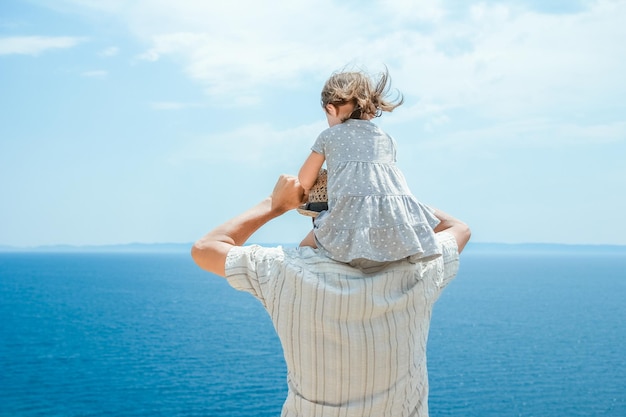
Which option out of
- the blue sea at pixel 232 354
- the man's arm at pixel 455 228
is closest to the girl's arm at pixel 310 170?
the man's arm at pixel 455 228

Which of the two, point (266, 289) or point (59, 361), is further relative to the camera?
point (59, 361)

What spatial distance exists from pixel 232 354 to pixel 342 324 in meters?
44.1

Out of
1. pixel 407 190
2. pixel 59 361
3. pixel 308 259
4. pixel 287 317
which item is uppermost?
pixel 407 190

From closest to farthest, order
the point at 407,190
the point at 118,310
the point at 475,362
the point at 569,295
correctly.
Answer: the point at 407,190 < the point at 475,362 < the point at 118,310 < the point at 569,295

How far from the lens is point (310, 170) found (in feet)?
5.27

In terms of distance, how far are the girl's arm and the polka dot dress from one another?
2 centimetres

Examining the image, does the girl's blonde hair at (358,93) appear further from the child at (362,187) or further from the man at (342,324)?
the man at (342,324)

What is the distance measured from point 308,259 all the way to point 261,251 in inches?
4.4

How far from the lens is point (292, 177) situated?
156 cm

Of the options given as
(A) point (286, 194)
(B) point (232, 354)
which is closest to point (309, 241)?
(A) point (286, 194)

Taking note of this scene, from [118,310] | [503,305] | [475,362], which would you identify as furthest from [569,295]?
[118,310]

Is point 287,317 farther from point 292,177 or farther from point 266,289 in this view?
point 292,177

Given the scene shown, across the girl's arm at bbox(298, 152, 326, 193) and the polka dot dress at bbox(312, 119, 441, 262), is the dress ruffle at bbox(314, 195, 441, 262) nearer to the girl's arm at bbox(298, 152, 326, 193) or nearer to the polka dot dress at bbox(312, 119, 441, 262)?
the polka dot dress at bbox(312, 119, 441, 262)

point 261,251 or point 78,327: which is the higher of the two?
point 261,251
